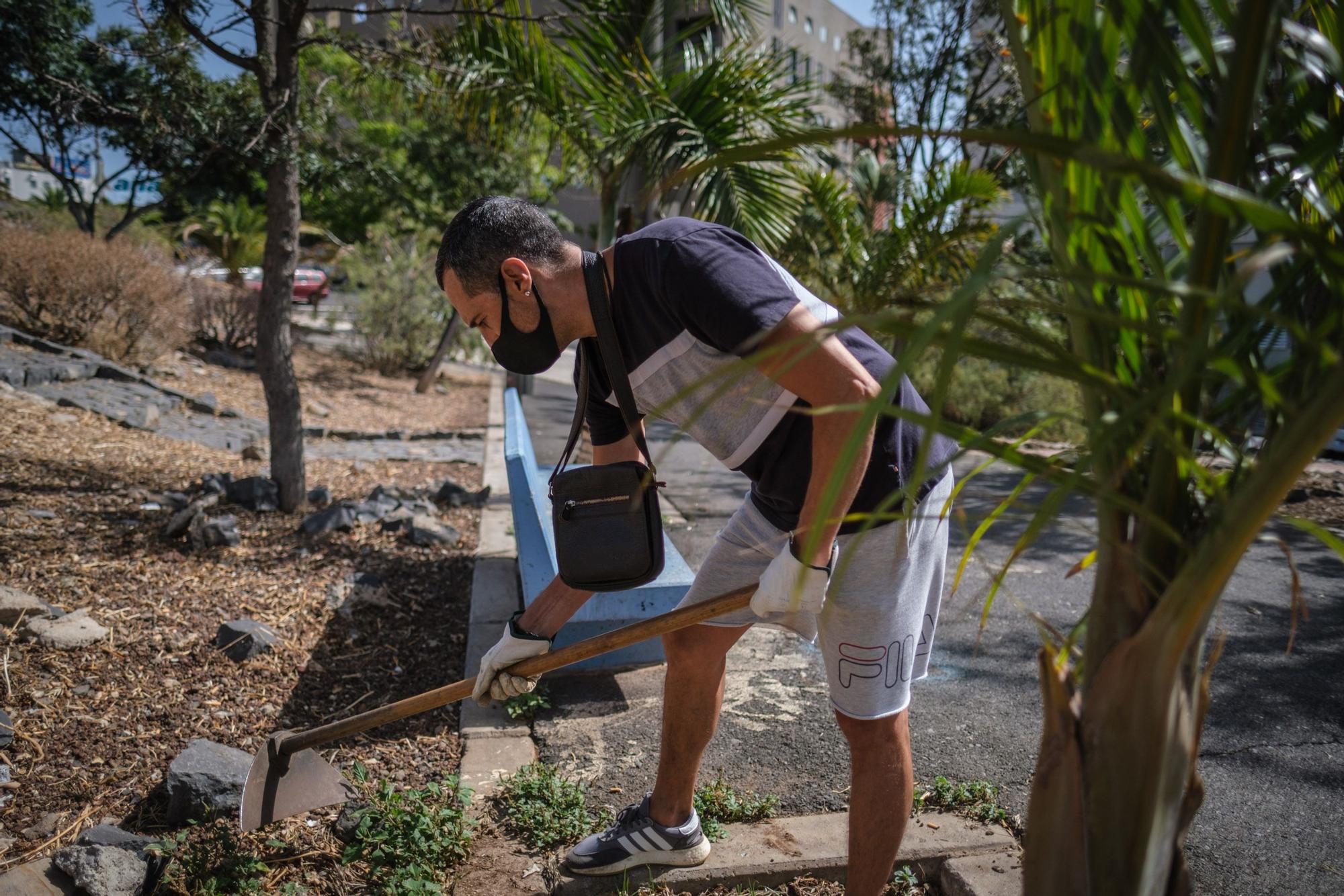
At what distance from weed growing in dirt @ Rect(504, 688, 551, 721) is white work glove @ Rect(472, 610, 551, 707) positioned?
0.74m

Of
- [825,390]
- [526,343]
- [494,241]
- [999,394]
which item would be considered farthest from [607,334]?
[999,394]

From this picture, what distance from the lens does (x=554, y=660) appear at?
236 cm

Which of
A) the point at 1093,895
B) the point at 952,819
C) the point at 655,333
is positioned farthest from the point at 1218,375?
the point at 952,819

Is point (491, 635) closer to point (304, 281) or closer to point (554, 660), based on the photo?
point (554, 660)

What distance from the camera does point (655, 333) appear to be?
2.11m

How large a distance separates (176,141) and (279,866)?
4.68m

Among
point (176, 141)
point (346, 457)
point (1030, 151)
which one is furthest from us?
point (346, 457)

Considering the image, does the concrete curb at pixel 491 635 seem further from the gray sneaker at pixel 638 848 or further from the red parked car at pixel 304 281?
the red parked car at pixel 304 281

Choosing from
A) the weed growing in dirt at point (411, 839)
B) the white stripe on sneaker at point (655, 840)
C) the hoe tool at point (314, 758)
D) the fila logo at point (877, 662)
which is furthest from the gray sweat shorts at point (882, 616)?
the weed growing in dirt at point (411, 839)

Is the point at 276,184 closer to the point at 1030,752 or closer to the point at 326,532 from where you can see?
the point at 326,532

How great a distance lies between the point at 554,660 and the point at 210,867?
102 cm

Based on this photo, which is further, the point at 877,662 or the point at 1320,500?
the point at 1320,500

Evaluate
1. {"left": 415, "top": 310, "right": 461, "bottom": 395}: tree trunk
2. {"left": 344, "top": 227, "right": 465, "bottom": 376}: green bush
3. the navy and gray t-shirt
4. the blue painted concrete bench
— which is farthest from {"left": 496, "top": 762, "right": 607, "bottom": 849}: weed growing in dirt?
{"left": 344, "top": 227, "right": 465, "bottom": 376}: green bush

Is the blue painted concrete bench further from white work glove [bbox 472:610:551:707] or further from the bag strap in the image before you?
the bag strap
